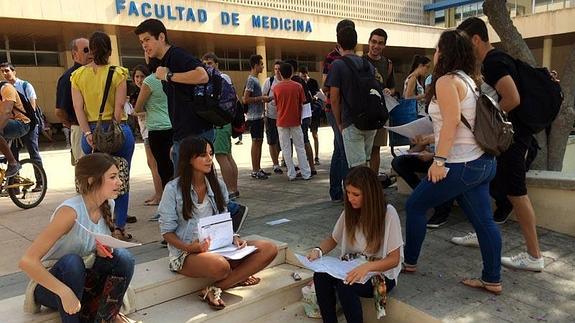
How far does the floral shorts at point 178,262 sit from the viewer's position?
2.88m

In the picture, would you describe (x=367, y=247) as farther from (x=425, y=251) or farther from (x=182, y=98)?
(x=182, y=98)

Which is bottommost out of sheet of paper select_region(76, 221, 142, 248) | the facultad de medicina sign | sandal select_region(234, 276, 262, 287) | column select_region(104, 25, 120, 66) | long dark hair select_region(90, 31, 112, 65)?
sandal select_region(234, 276, 262, 287)

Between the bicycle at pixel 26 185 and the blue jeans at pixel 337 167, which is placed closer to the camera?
the blue jeans at pixel 337 167

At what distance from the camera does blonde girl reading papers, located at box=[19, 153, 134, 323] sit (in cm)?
227

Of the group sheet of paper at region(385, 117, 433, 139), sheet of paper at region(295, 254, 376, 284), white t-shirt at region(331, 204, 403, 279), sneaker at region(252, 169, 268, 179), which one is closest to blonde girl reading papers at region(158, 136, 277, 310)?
sheet of paper at region(295, 254, 376, 284)

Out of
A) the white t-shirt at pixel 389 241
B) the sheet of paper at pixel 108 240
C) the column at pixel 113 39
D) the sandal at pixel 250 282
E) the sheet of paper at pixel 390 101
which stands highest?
the column at pixel 113 39

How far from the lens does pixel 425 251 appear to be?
3553 millimetres

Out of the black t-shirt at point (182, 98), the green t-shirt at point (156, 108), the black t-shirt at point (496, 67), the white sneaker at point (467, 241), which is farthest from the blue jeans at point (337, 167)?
the black t-shirt at point (496, 67)

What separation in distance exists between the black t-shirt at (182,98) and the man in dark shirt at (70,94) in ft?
2.97

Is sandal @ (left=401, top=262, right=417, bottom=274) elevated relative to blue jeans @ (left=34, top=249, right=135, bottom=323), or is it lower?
lower

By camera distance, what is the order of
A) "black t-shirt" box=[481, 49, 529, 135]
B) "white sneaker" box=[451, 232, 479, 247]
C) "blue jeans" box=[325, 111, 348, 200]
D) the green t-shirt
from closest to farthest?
"black t-shirt" box=[481, 49, 529, 135] < "white sneaker" box=[451, 232, 479, 247] < the green t-shirt < "blue jeans" box=[325, 111, 348, 200]

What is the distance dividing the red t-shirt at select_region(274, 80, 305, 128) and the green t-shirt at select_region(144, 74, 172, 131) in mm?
2031

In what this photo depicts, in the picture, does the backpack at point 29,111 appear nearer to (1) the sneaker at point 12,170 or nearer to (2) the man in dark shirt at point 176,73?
(1) the sneaker at point 12,170

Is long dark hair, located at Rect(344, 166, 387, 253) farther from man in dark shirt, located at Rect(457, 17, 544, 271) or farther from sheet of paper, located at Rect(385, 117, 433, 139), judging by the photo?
man in dark shirt, located at Rect(457, 17, 544, 271)
